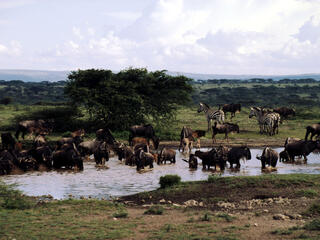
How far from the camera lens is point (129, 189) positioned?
19828 millimetres

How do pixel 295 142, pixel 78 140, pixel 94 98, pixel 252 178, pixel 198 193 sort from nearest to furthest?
pixel 198 193 < pixel 252 178 < pixel 295 142 < pixel 78 140 < pixel 94 98

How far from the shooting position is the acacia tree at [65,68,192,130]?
122 feet

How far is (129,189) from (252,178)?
184 inches

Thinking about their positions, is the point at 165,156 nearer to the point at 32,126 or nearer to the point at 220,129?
the point at 220,129

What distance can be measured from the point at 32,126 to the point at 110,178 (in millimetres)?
13050

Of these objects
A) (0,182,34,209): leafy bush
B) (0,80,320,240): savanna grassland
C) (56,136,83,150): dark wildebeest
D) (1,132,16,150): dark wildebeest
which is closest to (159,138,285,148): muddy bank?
(56,136,83,150): dark wildebeest

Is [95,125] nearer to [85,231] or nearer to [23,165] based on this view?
[23,165]

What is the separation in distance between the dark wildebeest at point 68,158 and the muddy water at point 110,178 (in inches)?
22.3

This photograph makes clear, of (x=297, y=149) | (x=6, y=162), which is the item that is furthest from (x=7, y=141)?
(x=297, y=149)

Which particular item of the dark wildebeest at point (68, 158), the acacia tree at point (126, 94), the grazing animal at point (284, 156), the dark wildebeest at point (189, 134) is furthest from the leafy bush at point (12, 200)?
the acacia tree at point (126, 94)

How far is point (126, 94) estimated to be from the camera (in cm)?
3781

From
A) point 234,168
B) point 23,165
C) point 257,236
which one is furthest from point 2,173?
point 257,236

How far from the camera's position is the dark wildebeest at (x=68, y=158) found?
946 inches

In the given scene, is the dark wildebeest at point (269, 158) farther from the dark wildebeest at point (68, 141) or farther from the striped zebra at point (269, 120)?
the striped zebra at point (269, 120)
